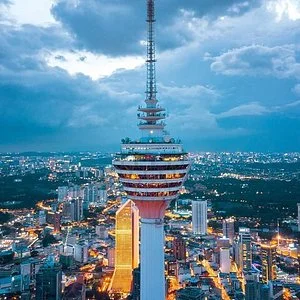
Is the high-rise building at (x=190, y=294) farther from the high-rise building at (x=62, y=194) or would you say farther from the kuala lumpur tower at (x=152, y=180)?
the high-rise building at (x=62, y=194)

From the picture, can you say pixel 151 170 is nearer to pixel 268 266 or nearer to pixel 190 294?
pixel 190 294

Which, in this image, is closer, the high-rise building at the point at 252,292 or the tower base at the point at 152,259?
the tower base at the point at 152,259

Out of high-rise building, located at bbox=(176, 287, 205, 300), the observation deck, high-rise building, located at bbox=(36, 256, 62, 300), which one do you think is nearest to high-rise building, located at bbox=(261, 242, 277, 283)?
high-rise building, located at bbox=(176, 287, 205, 300)

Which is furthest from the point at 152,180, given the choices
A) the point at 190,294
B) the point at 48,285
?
the point at 48,285

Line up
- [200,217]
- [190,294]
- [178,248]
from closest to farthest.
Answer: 1. [190,294]
2. [178,248]
3. [200,217]

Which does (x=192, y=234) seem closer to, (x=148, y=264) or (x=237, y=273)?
(x=237, y=273)

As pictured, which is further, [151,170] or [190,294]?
[190,294]

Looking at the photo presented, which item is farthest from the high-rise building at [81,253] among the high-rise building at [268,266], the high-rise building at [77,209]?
the high-rise building at [77,209]

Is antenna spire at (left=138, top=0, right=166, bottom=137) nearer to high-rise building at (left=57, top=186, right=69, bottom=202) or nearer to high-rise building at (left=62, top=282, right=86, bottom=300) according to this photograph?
high-rise building at (left=62, top=282, right=86, bottom=300)

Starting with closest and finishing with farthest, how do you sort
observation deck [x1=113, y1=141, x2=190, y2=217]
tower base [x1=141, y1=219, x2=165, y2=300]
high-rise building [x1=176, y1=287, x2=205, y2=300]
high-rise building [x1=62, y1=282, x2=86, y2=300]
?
observation deck [x1=113, y1=141, x2=190, y2=217]
tower base [x1=141, y1=219, x2=165, y2=300]
high-rise building [x1=176, y1=287, x2=205, y2=300]
high-rise building [x1=62, y1=282, x2=86, y2=300]
